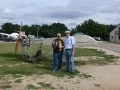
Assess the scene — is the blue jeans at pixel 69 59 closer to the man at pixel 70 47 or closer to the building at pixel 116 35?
the man at pixel 70 47

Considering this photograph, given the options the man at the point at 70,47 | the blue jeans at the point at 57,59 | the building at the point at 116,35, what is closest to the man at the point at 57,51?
the blue jeans at the point at 57,59

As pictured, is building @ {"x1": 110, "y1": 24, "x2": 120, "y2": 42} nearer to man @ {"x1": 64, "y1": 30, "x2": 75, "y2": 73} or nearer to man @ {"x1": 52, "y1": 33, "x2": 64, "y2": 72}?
man @ {"x1": 52, "y1": 33, "x2": 64, "y2": 72}

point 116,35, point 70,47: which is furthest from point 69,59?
point 116,35

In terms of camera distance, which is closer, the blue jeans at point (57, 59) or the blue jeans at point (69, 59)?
the blue jeans at point (69, 59)

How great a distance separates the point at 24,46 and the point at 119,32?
3042 inches

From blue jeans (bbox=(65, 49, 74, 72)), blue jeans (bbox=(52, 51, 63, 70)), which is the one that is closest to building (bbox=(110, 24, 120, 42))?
blue jeans (bbox=(52, 51, 63, 70))

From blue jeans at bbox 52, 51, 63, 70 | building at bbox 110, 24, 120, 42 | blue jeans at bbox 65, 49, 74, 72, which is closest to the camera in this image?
blue jeans at bbox 65, 49, 74, 72

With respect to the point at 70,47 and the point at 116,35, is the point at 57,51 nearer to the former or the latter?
the point at 70,47

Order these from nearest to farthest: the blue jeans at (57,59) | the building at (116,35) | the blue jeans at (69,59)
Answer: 1. the blue jeans at (69,59)
2. the blue jeans at (57,59)
3. the building at (116,35)

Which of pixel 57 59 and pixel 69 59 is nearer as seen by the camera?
pixel 69 59

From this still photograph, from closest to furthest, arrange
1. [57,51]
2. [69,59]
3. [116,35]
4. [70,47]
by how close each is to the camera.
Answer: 1. [70,47]
2. [69,59]
3. [57,51]
4. [116,35]

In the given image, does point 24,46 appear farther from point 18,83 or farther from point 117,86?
point 117,86

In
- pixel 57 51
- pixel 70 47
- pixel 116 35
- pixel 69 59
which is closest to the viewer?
pixel 70 47

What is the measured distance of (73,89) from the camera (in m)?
8.72
